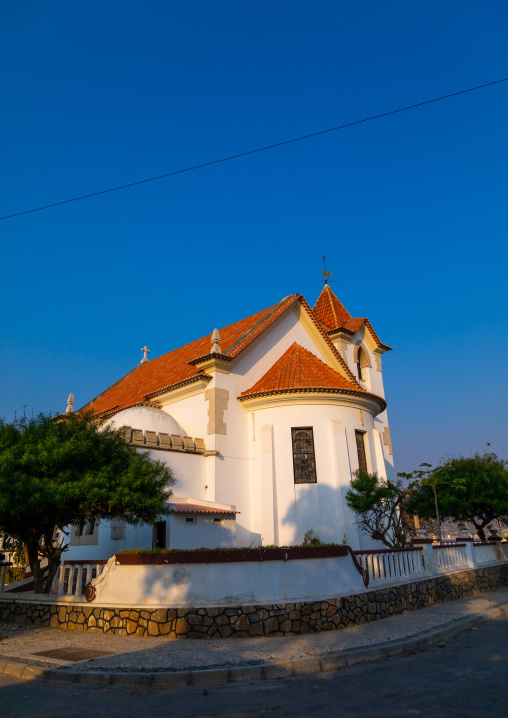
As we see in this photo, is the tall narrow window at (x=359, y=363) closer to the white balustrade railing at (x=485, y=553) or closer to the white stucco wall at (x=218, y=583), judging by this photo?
the white balustrade railing at (x=485, y=553)

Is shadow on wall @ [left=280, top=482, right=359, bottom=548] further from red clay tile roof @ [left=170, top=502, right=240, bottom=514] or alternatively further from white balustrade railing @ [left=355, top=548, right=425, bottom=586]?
white balustrade railing @ [left=355, top=548, right=425, bottom=586]

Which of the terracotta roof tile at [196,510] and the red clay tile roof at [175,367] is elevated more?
the red clay tile roof at [175,367]

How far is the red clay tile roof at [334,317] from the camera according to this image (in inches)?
1248

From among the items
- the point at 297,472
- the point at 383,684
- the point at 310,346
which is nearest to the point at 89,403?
the point at 310,346

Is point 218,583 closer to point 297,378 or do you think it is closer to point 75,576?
point 75,576

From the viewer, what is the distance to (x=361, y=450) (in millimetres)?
21031

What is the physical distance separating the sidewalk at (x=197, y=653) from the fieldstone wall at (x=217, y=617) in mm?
242

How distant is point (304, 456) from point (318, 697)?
13581mm

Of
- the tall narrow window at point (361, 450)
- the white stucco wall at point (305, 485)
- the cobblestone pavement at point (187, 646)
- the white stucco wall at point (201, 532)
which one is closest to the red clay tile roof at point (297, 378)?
the white stucco wall at point (305, 485)

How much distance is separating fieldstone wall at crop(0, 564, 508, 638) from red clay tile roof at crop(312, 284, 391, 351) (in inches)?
814

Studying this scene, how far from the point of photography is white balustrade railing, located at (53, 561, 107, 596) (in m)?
11.8

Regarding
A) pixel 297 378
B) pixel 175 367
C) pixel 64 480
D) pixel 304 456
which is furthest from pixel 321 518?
pixel 175 367

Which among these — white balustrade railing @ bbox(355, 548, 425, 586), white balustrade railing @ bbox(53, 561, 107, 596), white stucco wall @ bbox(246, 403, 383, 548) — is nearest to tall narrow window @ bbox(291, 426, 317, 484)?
white stucco wall @ bbox(246, 403, 383, 548)

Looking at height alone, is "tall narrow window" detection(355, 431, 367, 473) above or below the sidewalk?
above
